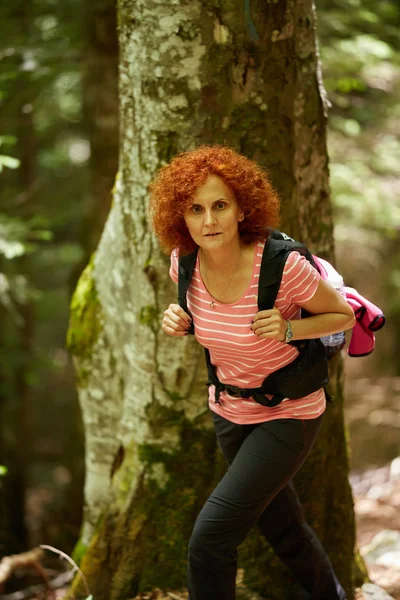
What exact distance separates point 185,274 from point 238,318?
1.14 ft

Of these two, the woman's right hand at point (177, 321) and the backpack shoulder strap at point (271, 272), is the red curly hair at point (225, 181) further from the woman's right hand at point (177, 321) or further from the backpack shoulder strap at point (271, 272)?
the woman's right hand at point (177, 321)

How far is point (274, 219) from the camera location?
2.82 m

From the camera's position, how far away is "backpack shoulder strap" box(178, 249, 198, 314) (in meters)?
2.83

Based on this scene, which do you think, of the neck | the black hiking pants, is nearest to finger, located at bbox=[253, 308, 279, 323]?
the neck

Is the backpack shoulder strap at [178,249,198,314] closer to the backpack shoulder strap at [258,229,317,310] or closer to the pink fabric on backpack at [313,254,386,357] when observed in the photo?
the backpack shoulder strap at [258,229,317,310]

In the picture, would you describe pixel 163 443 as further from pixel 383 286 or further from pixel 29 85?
pixel 383 286

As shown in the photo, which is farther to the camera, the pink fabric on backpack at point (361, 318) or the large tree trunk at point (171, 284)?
the large tree trunk at point (171, 284)

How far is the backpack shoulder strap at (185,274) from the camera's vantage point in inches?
111

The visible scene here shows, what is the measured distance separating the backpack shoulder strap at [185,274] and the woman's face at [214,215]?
0.54ft

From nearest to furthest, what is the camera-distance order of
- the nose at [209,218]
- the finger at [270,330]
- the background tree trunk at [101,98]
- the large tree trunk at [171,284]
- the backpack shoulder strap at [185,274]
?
the finger at [270,330] → the nose at [209,218] → the backpack shoulder strap at [185,274] → the large tree trunk at [171,284] → the background tree trunk at [101,98]

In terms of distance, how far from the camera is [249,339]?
104 inches

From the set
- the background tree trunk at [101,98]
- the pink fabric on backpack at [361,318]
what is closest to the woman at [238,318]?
the pink fabric on backpack at [361,318]

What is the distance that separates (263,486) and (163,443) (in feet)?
3.88

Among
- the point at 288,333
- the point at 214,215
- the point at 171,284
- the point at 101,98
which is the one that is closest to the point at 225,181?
the point at 214,215
